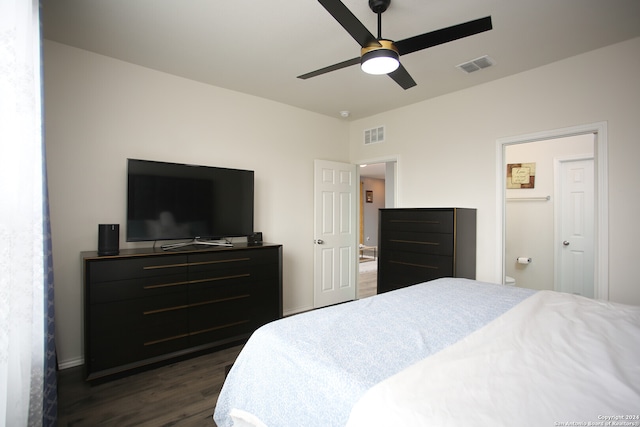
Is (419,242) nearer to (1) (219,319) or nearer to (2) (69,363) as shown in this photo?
(1) (219,319)

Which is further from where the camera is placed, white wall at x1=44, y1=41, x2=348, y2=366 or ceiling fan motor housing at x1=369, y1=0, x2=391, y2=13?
white wall at x1=44, y1=41, x2=348, y2=366

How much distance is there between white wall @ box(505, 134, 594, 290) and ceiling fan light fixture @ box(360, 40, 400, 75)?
2.98 metres

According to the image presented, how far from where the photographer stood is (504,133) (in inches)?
Result: 124

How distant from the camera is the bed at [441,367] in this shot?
2.52ft

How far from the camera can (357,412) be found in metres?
A: 0.81

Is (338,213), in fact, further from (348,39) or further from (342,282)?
(348,39)

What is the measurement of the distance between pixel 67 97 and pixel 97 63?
0.40 m

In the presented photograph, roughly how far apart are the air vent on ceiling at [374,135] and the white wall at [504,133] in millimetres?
74

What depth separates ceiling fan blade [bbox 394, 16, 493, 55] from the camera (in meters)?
1.61

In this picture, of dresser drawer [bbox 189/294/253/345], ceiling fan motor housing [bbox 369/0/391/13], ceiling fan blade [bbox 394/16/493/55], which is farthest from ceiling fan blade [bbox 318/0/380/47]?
dresser drawer [bbox 189/294/253/345]

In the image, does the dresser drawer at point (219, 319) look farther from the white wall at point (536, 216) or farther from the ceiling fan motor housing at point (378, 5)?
the white wall at point (536, 216)

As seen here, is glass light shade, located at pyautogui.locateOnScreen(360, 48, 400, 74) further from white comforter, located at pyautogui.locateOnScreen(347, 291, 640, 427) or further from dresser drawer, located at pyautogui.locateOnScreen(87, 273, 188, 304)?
dresser drawer, located at pyautogui.locateOnScreen(87, 273, 188, 304)

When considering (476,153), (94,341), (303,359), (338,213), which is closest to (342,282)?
(338,213)

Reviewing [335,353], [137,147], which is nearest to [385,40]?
[335,353]
